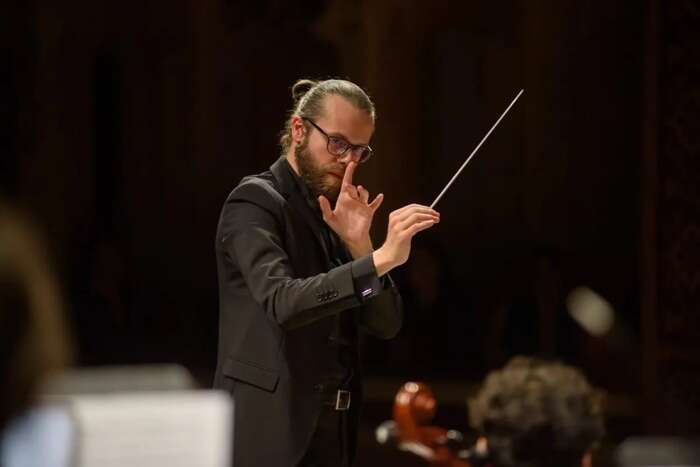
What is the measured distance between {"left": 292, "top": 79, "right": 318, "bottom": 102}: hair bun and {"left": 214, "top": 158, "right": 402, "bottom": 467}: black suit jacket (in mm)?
264

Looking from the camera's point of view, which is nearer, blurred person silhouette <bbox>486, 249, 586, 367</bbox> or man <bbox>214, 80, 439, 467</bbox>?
man <bbox>214, 80, 439, 467</bbox>

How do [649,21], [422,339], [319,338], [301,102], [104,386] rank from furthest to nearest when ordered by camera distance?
[422,339] → [649,21] → [301,102] → [319,338] → [104,386]

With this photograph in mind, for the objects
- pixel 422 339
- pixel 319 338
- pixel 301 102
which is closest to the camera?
pixel 319 338

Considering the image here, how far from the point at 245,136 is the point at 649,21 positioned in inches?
60.2

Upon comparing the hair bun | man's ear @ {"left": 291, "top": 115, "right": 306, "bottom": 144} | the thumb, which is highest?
the hair bun

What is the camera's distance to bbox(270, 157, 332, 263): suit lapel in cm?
231

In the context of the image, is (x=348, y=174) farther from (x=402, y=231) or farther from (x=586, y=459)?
(x=586, y=459)

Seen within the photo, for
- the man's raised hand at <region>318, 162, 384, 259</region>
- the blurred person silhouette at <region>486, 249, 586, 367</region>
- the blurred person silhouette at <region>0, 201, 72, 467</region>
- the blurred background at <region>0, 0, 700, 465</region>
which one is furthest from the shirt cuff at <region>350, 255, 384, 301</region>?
the blurred person silhouette at <region>486, 249, 586, 367</region>

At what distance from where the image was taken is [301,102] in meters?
2.45

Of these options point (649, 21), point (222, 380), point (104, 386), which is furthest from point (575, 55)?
point (104, 386)

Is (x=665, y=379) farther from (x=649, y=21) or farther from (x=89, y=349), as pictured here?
(x=89, y=349)

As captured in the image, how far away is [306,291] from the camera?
83.3 inches

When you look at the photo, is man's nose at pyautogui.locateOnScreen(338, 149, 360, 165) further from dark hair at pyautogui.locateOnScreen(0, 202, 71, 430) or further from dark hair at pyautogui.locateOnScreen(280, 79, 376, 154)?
dark hair at pyautogui.locateOnScreen(0, 202, 71, 430)

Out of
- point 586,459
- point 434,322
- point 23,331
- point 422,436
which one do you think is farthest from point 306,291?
point 434,322
